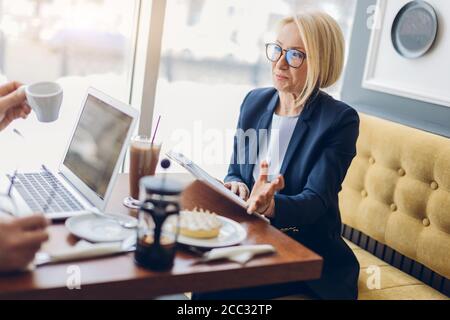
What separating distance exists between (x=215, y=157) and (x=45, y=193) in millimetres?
1148

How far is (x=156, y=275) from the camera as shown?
1012mm

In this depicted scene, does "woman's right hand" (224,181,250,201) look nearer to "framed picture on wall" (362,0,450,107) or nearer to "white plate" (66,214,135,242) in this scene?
"white plate" (66,214,135,242)

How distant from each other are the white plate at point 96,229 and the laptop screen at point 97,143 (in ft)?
0.25

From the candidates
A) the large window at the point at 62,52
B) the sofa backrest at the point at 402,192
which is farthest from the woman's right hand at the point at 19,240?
the sofa backrest at the point at 402,192

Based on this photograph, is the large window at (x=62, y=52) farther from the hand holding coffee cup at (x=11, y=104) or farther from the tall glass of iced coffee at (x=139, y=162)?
the tall glass of iced coffee at (x=139, y=162)

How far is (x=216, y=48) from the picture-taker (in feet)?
7.65

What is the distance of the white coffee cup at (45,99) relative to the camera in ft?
4.50

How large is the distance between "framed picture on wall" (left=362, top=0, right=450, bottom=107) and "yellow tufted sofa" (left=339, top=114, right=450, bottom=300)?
0.68 ft

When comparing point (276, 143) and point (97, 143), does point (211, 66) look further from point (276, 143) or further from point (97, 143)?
point (97, 143)

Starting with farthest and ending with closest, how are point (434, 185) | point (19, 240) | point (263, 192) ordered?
1. point (434, 185)
2. point (263, 192)
3. point (19, 240)

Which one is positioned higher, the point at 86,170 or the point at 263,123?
the point at 263,123

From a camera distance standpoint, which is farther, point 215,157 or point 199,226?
point 215,157

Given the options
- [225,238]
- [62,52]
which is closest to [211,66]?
[62,52]
